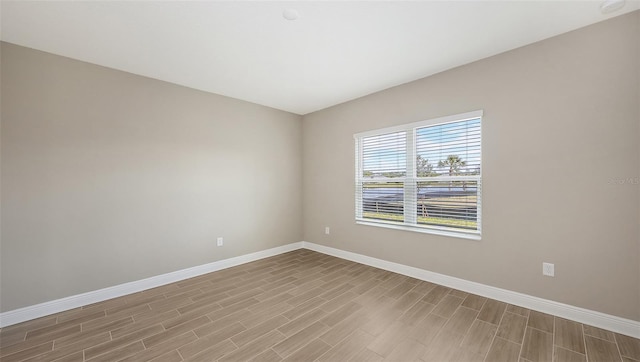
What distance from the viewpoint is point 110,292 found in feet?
9.50

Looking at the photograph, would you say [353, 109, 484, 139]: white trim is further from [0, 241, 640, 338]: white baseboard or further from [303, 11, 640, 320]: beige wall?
[0, 241, 640, 338]: white baseboard

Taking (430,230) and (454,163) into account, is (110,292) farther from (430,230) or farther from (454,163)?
(454,163)

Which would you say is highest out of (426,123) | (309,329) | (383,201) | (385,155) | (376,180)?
(426,123)

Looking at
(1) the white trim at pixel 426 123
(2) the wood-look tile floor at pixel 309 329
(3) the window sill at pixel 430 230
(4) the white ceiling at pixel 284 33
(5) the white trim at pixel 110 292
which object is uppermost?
(4) the white ceiling at pixel 284 33

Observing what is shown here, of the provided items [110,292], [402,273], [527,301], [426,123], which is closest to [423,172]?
[426,123]

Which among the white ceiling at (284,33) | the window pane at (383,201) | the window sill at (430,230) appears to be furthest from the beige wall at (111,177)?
the window sill at (430,230)

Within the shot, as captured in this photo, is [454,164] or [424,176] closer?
[454,164]

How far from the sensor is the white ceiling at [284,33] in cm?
201

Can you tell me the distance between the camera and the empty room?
208 cm

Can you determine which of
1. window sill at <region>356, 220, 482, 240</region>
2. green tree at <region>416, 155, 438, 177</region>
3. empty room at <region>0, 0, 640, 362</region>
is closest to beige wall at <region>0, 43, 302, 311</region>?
empty room at <region>0, 0, 640, 362</region>

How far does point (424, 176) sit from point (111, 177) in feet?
12.9

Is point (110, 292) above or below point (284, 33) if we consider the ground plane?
below

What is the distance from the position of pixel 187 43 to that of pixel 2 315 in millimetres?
3125

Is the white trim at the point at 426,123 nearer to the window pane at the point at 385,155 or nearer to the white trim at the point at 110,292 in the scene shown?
the window pane at the point at 385,155
